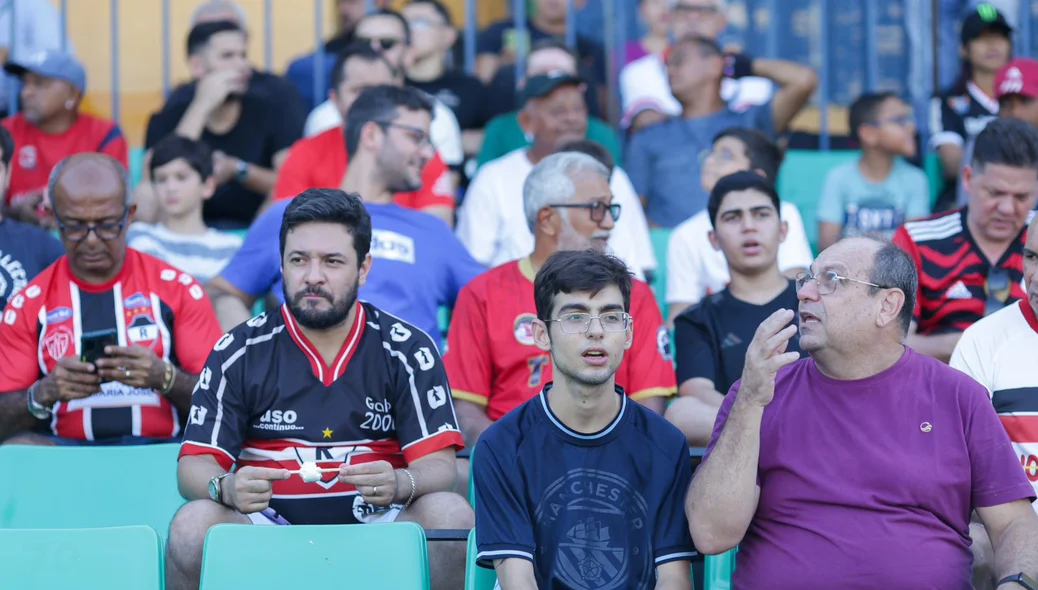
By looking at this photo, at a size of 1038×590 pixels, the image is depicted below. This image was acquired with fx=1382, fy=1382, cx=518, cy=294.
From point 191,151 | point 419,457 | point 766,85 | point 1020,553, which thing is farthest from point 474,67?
point 1020,553

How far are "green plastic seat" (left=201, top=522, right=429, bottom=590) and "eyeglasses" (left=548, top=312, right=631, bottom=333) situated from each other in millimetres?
619

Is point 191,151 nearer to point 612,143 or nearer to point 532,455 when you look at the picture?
point 612,143

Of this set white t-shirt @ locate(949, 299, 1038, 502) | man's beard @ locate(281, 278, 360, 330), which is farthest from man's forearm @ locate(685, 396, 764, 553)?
man's beard @ locate(281, 278, 360, 330)

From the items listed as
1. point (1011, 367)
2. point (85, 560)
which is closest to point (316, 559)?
point (85, 560)

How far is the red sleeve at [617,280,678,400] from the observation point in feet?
14.3

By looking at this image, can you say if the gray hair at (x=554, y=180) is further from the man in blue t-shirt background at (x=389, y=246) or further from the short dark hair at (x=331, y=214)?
the short dark hair at (x=331, y=214)

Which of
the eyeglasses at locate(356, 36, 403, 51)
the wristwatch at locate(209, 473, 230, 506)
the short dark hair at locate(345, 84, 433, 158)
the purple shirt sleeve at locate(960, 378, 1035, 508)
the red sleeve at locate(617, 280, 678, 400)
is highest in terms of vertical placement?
the eyeglasses at locate(356, 36, 403, 51)

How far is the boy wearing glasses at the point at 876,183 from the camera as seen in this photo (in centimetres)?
637

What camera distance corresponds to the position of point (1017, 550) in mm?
3166

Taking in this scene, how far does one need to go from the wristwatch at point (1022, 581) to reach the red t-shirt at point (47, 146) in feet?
14.6

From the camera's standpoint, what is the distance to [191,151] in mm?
5902

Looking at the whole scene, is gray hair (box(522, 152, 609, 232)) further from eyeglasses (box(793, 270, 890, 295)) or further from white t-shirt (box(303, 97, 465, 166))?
white t-shirt (box(303, 97, 465, 166))

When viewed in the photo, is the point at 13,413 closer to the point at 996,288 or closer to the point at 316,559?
the point at 316,559

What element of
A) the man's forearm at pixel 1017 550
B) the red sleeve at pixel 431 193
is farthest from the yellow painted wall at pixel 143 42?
the man's forearm at pixel 1017 550
